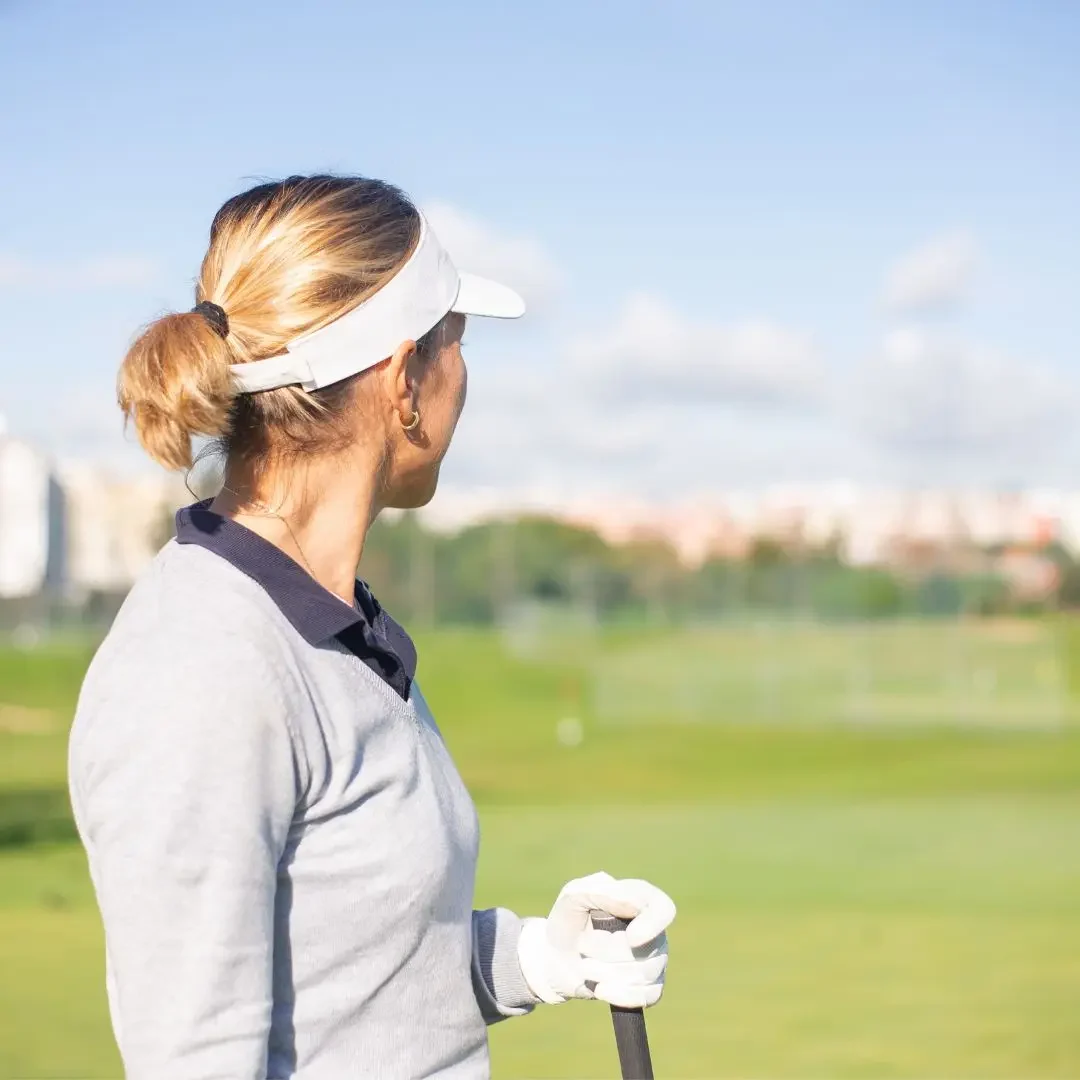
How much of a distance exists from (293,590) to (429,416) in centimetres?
29

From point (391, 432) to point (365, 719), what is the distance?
0.34 metres

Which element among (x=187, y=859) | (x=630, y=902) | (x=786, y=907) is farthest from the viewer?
(x=786, y=907)

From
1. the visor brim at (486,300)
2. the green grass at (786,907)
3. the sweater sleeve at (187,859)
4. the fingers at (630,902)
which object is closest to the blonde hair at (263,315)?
the visor brim at (486,300)

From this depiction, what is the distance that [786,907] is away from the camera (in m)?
7.79

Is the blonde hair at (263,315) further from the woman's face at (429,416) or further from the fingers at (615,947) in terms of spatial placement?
the fingers at (615,947)

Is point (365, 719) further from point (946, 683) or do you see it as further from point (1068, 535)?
point (1068, 535)

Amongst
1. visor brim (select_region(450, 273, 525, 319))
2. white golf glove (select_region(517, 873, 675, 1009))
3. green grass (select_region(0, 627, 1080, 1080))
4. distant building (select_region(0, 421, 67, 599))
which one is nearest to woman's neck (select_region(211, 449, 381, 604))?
visor brim (select_region(450, 273, 525, 319))

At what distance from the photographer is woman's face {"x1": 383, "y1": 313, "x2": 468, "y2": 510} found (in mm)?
1662

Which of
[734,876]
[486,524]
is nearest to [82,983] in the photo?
[734,876]

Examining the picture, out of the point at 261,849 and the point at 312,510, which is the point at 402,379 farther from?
the point at 261,849

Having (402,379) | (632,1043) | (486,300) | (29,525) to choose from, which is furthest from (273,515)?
(29,525)

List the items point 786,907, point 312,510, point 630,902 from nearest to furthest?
point 312,510 < point 630,902 < point 786,907

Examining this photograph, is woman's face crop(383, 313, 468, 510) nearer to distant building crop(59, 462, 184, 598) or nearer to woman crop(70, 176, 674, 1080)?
woman crop(70, 176, 674, 1080)

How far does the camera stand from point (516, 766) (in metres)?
18.8
